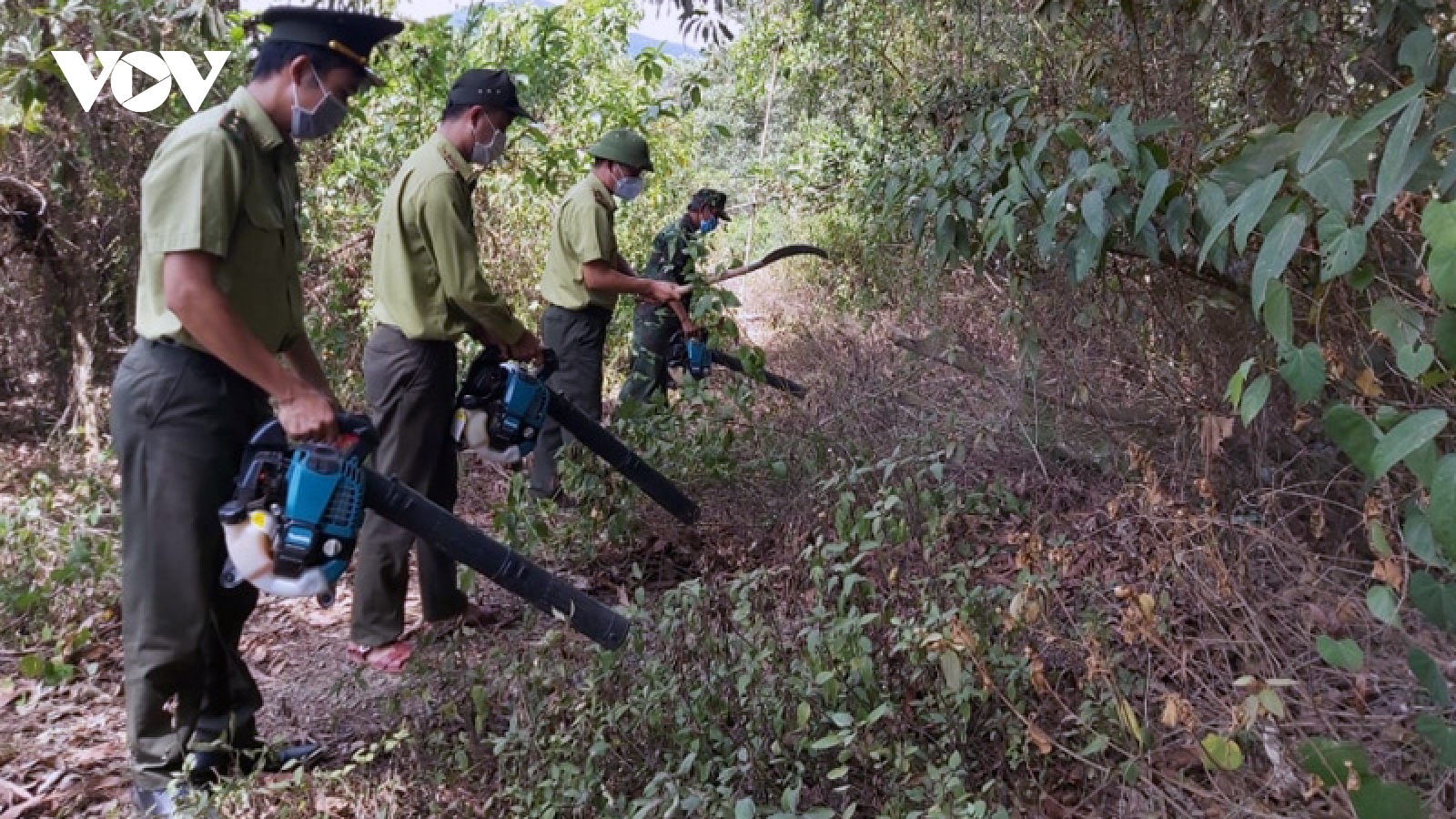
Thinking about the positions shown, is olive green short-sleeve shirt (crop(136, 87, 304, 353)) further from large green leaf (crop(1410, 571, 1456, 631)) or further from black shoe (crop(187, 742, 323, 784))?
large green leaf (crop(1410, 571, 1456, 631))

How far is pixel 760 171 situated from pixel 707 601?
281 inches


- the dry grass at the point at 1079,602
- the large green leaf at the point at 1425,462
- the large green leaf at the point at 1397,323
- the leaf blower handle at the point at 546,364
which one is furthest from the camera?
the leaf blower handle at the point at 546,364

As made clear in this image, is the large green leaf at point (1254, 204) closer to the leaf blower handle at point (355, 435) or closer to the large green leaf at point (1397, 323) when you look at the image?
the large green leaf at point (1397, 323)

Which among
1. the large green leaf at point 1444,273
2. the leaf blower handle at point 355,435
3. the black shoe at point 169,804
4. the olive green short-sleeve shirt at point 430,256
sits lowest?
the black shoe at point 169,804

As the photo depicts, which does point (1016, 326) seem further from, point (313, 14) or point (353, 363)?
point (353, 363)

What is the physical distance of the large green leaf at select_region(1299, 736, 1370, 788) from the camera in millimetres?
1887

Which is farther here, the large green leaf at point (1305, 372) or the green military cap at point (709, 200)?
the green military cap at point (709, 200)

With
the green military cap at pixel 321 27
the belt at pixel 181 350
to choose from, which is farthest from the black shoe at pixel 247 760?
the green military cap at pixel 321 27

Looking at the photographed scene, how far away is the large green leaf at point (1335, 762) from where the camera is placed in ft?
6.19

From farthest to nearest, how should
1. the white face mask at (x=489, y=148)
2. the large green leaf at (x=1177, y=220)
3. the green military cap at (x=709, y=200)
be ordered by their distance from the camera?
the green military cap at (x=709, y=200) → the white face mask at (x=489, y=148) → the large green leaf at (x=1177, y=220)

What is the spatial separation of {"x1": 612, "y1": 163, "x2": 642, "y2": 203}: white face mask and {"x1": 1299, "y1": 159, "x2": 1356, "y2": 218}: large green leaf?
4.19 meters

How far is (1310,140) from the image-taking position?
5.75ft

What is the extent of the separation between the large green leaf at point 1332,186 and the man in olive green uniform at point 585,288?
3.94 m

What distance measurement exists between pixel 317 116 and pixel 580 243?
2.39 metres
